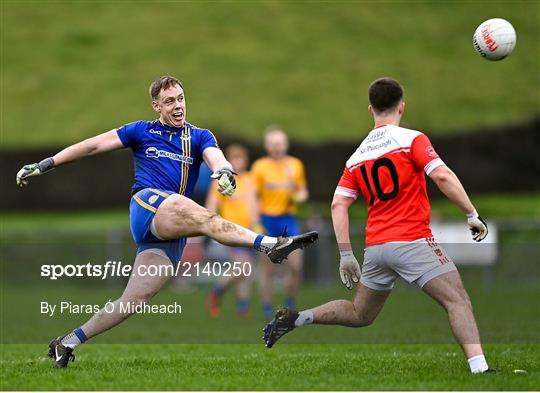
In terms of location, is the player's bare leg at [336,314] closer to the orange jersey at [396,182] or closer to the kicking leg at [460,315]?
the orange jersey at [396,182]

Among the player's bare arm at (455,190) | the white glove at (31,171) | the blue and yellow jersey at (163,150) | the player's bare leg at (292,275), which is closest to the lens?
the player's bare arm at (455,190)

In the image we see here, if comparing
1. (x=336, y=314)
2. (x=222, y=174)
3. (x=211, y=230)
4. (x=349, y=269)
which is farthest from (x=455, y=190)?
(x=211, y=230)

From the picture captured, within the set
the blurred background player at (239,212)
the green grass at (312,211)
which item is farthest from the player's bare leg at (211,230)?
the green grass at (312,211)

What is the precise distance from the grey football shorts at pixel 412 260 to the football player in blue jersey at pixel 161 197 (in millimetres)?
527

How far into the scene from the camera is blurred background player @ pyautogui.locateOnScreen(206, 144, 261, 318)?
49.3 ft

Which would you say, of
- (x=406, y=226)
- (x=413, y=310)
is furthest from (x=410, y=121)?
(x=406, y=226)

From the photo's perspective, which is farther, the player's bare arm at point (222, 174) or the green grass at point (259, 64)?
the green grass at point (259, 64)

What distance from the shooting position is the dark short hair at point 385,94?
25.6 ft

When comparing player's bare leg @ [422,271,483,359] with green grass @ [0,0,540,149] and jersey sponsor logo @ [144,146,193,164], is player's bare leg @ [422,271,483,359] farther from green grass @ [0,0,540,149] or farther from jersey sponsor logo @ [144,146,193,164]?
green grass @ [0,0,540,149]

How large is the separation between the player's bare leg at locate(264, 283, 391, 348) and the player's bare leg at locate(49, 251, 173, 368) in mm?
985

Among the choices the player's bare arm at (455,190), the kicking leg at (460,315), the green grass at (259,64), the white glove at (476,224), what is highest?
the green grass at (259,64)

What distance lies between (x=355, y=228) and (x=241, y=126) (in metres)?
14.1

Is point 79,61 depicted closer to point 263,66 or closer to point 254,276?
point 263,66

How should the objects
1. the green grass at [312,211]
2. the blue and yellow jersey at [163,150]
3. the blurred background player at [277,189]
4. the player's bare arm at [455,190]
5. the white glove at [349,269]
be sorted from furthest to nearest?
the green grass at [312,211] < the blurred background player at [277,189] < the blue and yellow jersey at [163,150] < the white glove at [349,269] < the player's bare arm at [455,190]
